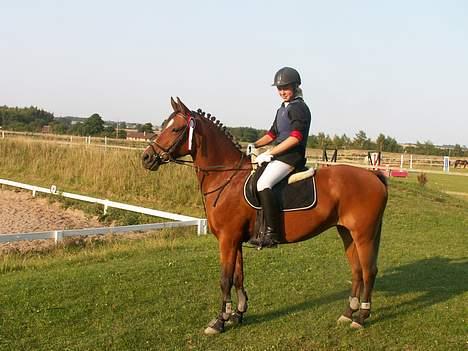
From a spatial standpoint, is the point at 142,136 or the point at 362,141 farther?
the point at 362,141

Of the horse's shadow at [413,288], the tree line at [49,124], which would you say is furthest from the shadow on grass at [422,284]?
the tree line at [49,124]

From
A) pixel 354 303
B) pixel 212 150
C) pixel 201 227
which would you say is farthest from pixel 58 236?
pixel 354 303

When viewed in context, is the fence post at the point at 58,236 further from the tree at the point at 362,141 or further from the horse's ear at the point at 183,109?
the tree at the point at 362,141

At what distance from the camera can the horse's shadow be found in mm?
7047

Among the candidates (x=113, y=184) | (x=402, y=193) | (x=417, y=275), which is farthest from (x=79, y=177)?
(x=417, y=275)

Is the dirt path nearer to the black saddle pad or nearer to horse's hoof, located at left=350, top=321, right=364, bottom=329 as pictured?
the black saddle pad

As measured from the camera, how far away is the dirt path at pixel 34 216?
1501cm

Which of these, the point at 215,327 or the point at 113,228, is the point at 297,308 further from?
the point at 113,228

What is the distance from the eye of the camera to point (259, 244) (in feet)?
20.5

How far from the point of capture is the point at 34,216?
54.5 feet

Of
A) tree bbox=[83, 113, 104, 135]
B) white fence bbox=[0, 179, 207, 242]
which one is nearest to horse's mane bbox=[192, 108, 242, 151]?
white fence bbox=[0, 179, 207, 242]

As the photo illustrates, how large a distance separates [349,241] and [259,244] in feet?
4.58

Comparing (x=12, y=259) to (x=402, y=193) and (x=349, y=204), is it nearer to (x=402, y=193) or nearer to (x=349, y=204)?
(x=349, y=204)

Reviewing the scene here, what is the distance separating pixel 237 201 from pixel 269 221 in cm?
45
